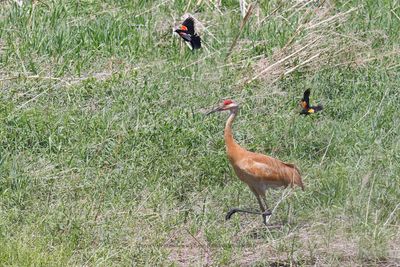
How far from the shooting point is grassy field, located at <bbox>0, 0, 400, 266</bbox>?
7.30m

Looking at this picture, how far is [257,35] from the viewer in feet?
36.0

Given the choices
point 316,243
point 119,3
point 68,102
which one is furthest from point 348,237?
point 119,3

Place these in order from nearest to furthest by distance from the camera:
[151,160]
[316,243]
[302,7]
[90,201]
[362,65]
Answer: [316,243]
[90,201]
[151,160]
[362,65]
[302,7]

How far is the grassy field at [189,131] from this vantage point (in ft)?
24.0

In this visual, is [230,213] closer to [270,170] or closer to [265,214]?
[265,214]

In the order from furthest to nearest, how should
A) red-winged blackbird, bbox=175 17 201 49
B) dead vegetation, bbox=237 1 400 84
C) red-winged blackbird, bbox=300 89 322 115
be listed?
red-winged blackbird, bbox=175 17 201 49 → dead vegetation, bbox=237 1 400 84 → red-winged blackbird, bbox=300 89 322 115

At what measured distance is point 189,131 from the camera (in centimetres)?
893

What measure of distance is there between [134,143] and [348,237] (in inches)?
93.9

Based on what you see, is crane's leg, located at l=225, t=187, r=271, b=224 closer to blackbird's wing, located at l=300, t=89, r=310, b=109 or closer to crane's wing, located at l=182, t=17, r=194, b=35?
blackbird's wing, located at l=300, t=89, r=310, b=109

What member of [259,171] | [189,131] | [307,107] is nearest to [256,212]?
[259,171]

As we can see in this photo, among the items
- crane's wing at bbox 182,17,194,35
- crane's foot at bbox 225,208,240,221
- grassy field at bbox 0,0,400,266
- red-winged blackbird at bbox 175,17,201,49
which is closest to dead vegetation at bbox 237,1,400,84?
grassy field at bbox 0,0,400,266

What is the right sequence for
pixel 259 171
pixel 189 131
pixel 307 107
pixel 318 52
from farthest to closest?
1. pixel 318 52
2. pixel 307 107
3. pixel 189 131
4. pixel 259 171

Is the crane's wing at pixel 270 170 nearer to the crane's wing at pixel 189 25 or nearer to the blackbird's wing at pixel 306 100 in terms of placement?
the blackbird's wing at pixel 306 100

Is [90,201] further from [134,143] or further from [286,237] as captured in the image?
[286,237]
